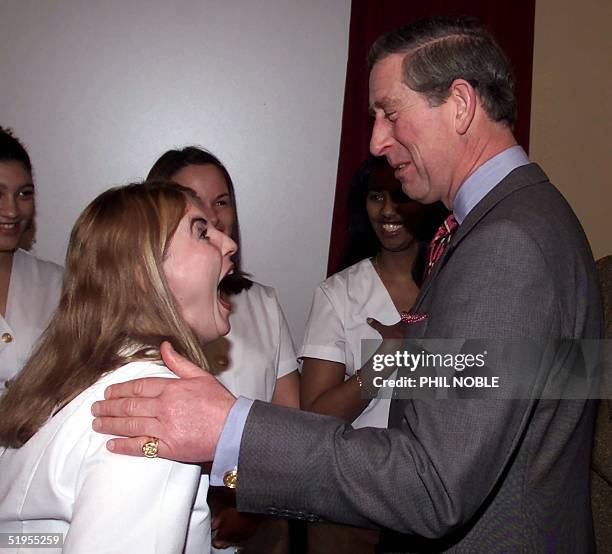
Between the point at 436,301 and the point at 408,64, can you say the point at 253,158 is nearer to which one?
the point at 408,64

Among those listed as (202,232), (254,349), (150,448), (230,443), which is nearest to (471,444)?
(230,443)

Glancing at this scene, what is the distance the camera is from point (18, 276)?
87.7 inches

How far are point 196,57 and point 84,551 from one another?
2.30 metres

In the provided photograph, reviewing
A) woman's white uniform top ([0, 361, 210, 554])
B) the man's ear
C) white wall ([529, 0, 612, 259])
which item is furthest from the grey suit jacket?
white wall ([529, 0, 612, 259])

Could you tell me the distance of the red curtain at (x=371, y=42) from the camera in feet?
8.98

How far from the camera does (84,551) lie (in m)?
0.93

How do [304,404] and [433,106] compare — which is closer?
[433,106]

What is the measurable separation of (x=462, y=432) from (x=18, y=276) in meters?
1.72

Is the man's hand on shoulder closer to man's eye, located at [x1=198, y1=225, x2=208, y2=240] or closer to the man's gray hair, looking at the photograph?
man's eye, located at [x1=198, y1=225, x2=208, y2=240]

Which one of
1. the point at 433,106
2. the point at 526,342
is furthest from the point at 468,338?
the point at 433,106

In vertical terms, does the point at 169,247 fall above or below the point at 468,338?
above

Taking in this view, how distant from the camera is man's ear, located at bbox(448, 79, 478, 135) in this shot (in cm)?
121

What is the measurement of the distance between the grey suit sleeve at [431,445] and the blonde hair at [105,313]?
0.31 metres

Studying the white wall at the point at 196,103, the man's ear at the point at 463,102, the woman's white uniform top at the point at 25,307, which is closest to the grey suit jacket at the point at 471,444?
the man's ear at the point at 463,102
